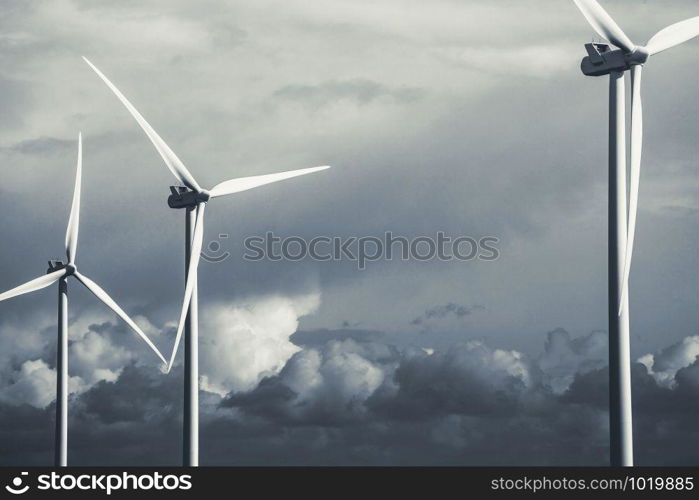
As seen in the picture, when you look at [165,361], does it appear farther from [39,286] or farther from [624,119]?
[624,119]

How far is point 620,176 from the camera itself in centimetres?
3834

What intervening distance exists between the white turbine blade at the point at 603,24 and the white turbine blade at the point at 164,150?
60.3ft

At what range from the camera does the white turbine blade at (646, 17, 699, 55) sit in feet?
135

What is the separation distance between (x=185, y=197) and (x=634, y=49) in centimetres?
2175

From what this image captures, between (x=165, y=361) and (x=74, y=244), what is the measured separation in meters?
11.3

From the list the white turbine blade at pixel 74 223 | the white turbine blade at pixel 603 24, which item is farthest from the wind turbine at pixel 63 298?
the white turbine blade at pixel 603 24

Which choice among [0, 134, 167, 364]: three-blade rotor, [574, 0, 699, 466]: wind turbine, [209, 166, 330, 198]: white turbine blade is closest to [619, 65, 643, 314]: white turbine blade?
[574, 0, 699, 466]: wind turbine

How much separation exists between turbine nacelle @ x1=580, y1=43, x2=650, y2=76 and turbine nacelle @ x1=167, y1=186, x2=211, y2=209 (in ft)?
64.5

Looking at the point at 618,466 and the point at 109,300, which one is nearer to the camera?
the point at 618,466

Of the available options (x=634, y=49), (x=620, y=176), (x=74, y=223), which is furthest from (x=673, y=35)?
(x=74, y=223)

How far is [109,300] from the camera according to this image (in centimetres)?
5894
